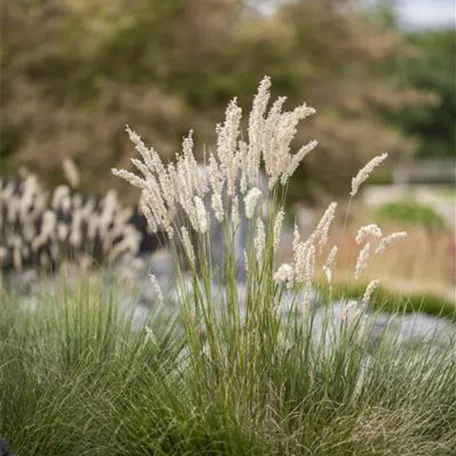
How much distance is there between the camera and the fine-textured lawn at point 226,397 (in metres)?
3.65

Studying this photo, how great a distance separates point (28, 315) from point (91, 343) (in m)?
0.85

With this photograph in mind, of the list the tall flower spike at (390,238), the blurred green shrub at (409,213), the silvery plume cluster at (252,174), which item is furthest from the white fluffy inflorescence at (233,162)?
the blurred green shrub at (409,213)

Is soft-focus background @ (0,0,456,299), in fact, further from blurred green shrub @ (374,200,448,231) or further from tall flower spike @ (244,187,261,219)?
tall flower spike @ (244,187,261,219)

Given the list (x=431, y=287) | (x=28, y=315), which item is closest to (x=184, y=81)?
(x=431, y=287)

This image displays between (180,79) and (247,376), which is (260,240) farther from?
(180,79)

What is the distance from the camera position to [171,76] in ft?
52.0

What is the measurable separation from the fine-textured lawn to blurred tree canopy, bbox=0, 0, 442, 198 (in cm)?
862

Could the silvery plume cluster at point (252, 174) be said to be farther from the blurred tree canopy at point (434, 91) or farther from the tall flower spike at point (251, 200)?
the blurred tree canopy at point (434, 91)

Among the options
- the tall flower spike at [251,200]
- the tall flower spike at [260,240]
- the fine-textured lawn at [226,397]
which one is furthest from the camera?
the tall flower spike at [260,240]

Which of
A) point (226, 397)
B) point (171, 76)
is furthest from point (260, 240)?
point (171, 76)

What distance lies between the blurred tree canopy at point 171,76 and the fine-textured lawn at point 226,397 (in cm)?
862

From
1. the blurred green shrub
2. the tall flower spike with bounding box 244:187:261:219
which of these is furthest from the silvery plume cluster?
the blurred green shrub

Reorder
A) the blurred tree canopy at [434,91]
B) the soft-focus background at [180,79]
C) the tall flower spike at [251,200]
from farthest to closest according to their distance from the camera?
the blurred tree canopy at [434,91] < the soft-focus background at [180,79] < the tall flower spike at [251,200]

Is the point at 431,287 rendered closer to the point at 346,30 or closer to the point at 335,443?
the point at 335,443
